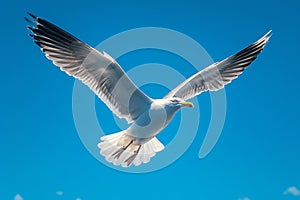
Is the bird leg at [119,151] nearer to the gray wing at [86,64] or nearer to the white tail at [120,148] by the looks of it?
the white tail at [120,148]

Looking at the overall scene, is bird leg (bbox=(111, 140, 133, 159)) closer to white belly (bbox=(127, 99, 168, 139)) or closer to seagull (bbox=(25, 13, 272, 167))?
seagull (bbox=(25, 13, 272, 167))

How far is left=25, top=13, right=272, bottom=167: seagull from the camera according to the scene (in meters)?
9.35

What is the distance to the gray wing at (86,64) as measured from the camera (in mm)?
9297

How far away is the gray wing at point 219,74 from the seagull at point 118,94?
21 mm

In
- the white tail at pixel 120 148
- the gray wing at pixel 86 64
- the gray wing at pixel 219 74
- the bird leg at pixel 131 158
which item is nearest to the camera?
the gray wing at pixel 86 64

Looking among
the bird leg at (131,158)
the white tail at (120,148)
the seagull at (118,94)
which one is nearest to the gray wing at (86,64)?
the seagull at (118,94)

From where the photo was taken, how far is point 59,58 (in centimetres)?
945

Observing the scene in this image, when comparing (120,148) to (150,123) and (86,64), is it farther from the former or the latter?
(86,64)

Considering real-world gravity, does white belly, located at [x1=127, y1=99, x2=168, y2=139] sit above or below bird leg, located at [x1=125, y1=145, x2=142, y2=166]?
above

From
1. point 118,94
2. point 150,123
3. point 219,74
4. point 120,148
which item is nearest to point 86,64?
point 118,94

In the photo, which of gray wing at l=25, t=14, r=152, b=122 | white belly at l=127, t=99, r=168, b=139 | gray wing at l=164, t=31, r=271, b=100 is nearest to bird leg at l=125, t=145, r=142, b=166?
white belly at l=127, t=99, r=168, b=139

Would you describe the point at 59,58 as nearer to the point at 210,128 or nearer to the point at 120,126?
the point at 120,126

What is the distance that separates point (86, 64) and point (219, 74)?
306 cm

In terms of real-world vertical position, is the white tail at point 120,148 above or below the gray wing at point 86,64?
below
